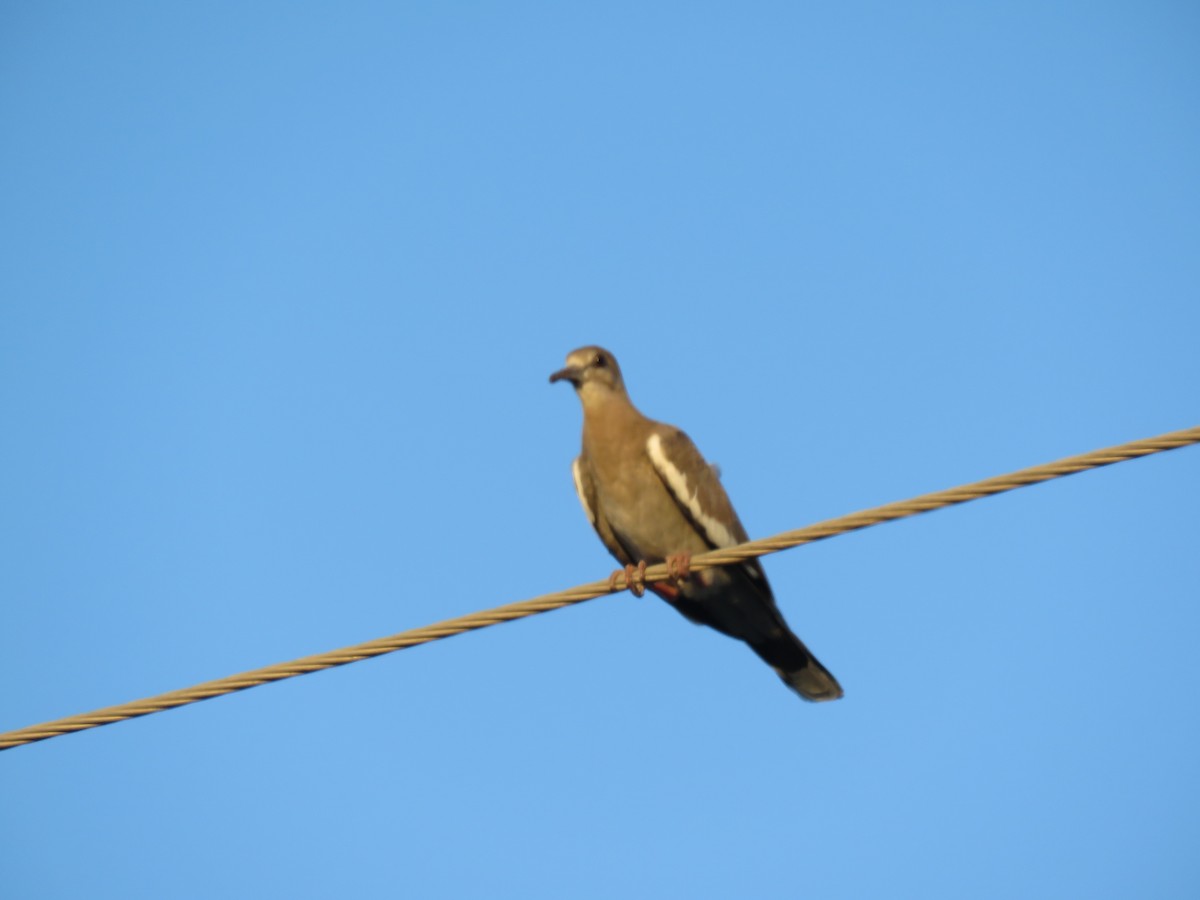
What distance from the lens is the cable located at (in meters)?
4.79

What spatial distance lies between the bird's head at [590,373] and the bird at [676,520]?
0.01 metres

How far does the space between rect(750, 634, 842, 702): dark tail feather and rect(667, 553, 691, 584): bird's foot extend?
1.30 meters

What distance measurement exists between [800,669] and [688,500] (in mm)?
1408

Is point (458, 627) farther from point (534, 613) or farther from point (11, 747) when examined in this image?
point (11, 747)

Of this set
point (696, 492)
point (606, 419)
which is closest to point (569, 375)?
point (606, 419)

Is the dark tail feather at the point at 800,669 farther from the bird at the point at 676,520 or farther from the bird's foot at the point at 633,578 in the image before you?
the bird's foot at the point at 633,578

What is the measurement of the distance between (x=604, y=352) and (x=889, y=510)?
4.17 meters

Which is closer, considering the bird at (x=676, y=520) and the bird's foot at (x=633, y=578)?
the bird's foot at (x=633, y=578)

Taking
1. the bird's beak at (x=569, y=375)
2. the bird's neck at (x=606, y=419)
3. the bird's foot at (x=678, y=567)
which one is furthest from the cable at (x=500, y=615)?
the bird's beak at (x=569, y=375)

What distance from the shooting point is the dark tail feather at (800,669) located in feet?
27.3

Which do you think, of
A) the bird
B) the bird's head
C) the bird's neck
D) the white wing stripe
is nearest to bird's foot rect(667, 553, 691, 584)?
the bird

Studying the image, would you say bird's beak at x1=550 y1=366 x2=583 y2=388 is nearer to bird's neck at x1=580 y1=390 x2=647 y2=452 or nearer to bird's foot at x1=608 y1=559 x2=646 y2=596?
bird's neck at x1=580 y1=390 x2=647 y2=452

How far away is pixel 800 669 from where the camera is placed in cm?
845

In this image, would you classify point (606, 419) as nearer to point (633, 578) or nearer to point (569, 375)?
point (569, 375)
